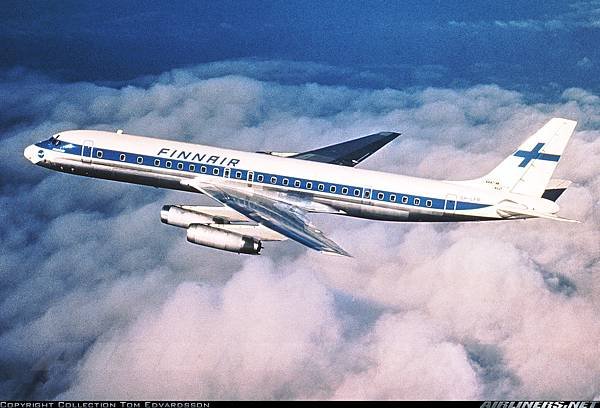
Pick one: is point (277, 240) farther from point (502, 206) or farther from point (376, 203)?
point (502, 206)

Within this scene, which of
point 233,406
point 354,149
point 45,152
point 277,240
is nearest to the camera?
point 233,406

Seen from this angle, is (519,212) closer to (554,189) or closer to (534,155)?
(554,189)

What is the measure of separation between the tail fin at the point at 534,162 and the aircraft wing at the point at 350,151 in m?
5.15

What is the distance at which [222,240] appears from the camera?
24641 mm

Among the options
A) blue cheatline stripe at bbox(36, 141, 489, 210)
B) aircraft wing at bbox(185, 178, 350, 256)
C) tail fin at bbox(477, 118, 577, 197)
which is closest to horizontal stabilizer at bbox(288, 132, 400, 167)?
blue cheatline stripe at bbox(36, 141, 489, 210)

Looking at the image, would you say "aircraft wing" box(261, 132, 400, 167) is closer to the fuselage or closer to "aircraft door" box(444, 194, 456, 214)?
the fuselage

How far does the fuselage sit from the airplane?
1.4 inches

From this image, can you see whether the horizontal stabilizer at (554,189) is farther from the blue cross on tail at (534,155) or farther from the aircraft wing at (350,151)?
the aircraft wing at (350,151)

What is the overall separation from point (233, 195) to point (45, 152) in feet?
24.7

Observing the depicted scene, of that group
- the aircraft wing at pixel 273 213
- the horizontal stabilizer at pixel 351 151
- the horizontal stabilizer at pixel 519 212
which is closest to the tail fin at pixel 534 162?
the horizontal stabilizer at pixel 519 212

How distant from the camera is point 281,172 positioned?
1063 inches

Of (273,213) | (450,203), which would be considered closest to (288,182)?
(273,213)

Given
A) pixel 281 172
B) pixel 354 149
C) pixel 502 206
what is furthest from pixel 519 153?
pixel 281 172

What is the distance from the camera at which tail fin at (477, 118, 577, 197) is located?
26969mm
